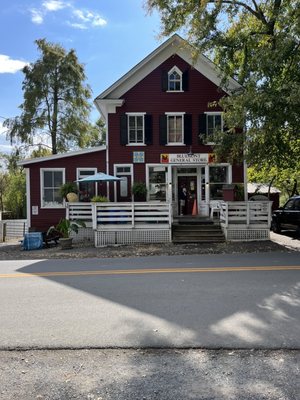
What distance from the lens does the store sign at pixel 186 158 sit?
19.4 metres

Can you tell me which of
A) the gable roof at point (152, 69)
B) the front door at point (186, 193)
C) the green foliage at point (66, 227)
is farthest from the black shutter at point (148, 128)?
the green foliage at point (66, 227)

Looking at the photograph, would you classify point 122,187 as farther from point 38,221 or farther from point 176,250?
point 176,250

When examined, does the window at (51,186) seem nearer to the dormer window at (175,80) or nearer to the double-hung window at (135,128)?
the double-hung window at (135,128)

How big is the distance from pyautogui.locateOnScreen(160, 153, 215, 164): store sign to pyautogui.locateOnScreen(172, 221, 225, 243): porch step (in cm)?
328

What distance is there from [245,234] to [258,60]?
663cm

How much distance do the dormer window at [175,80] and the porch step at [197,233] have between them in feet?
21.9

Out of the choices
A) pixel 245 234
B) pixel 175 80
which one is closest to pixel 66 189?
pixel 175 80

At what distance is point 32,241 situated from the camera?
53.4 ft

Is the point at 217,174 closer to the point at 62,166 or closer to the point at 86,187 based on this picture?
the point at 86,187

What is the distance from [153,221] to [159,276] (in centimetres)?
810

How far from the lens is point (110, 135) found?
64.0 ft

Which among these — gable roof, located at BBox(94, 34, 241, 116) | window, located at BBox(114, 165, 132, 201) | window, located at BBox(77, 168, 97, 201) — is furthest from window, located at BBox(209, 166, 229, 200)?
→ window, located at BBox(77, 168, 97, 201)

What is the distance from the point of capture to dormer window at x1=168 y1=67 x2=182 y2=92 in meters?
19.6

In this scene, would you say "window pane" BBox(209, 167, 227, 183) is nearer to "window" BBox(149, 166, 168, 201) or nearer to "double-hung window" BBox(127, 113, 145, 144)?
"window" BBox(149, 166, 168, 201)
